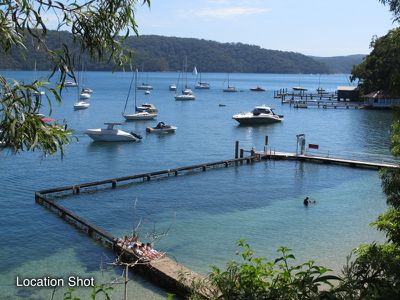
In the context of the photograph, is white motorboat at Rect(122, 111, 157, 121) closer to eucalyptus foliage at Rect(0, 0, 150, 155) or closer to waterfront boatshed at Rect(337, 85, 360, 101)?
waterfront boatshed at Rect(337, 85, 360, 101)

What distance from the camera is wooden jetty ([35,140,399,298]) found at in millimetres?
15125

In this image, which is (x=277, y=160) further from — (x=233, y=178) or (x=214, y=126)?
(x=214, y=126)

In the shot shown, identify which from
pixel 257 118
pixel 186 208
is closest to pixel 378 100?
pixel 257 118

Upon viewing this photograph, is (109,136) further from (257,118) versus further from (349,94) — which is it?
(349,94)

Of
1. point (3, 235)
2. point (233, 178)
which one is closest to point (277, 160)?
point (233, 178)

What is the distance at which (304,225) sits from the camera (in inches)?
904

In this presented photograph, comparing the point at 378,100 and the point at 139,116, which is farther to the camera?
the point at 378,100

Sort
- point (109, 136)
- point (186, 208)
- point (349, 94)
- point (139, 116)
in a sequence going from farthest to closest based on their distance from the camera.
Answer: point (349, 94)
point (139, 116)
point (109, 136)
point (186, 208)

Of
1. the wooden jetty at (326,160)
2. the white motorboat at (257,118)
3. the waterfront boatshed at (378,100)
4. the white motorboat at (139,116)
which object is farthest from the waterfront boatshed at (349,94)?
the wooden jetty at (326,160)

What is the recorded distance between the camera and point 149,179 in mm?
32812

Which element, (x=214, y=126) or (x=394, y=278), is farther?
(x=214, y=126)

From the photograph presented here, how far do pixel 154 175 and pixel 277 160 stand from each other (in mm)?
12299

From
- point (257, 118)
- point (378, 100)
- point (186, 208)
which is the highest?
point (378, 100)

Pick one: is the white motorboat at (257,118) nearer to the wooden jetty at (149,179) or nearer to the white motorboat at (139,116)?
the white motorboat at (139,116)
